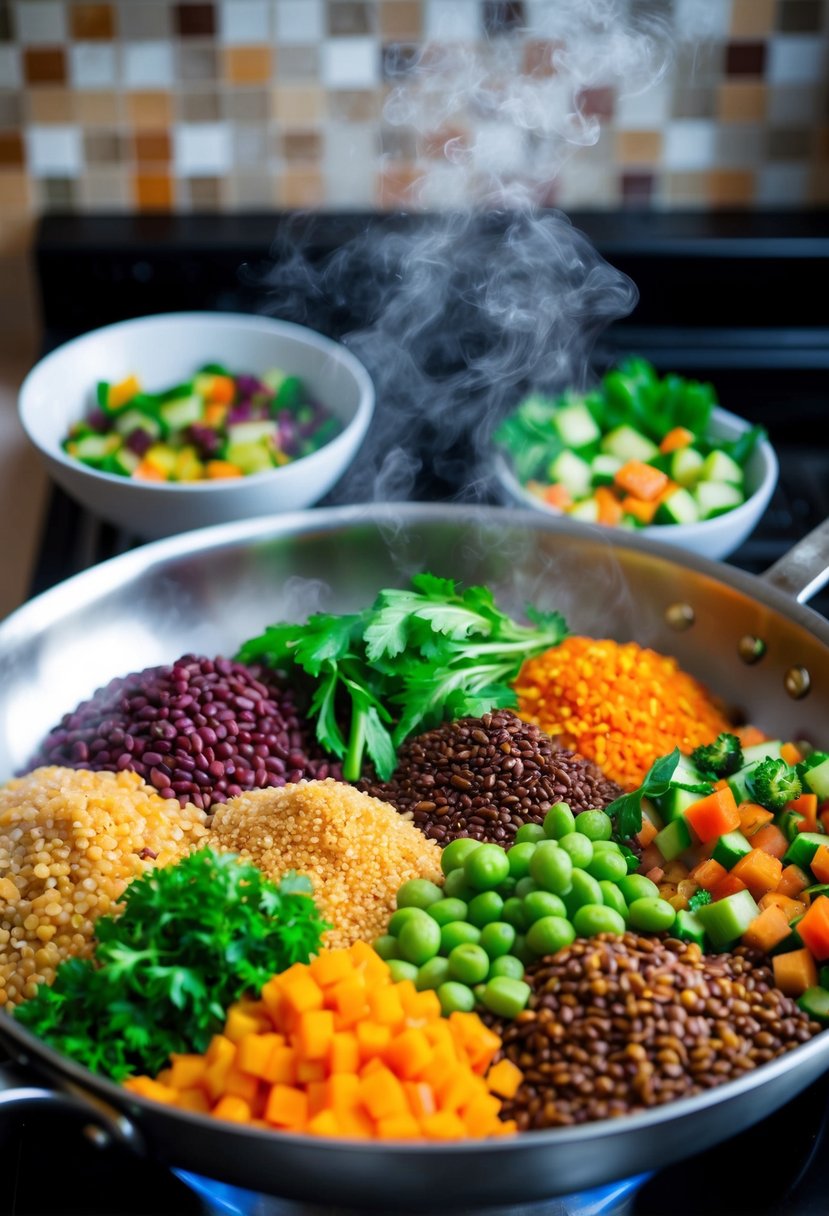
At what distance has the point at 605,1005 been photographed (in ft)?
3.61

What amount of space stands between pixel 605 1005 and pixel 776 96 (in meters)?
1.80

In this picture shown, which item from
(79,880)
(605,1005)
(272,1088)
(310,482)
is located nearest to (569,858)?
(605,1005)

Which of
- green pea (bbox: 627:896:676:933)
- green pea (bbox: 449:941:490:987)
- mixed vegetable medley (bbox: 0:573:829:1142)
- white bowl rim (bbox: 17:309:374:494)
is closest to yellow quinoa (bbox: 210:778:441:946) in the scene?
mixed vegetable medley (bbox: 0:573:829:1142)

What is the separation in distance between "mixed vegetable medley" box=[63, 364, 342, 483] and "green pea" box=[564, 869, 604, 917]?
2.99ft

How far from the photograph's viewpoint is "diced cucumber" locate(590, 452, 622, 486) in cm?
194

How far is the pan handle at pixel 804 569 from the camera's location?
60.7 inches

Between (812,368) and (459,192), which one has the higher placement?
(459,192)

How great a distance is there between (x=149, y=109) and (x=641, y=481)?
45.1 inches

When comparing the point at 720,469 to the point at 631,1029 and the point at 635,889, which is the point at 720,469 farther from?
the point at 631,1029

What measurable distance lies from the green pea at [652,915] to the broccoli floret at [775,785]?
22cm

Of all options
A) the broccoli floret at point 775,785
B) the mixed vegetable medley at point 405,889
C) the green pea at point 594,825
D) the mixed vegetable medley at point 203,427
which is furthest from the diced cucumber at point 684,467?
the green pea at point 594,825

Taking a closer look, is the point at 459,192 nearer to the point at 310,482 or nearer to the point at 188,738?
the point at 310,482

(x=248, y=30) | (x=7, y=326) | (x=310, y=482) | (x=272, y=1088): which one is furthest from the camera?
(x=7, y=326)

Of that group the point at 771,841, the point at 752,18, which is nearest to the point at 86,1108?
the point at 771,841
